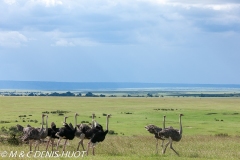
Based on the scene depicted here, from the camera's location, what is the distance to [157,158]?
18.4 meters

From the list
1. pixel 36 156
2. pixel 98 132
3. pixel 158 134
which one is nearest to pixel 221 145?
pixel 158 134

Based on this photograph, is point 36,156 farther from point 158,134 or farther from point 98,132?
point 158,134

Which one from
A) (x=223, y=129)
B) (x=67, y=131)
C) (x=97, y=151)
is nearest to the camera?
(x=67, y=131)

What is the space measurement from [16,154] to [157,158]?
5727 mm

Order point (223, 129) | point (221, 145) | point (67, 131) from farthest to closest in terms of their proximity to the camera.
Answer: point (223, 129), point (221, 145), point (67, 131)

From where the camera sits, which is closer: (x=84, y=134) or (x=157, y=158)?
(x=157, y=158)

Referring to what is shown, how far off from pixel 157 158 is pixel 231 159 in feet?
10.3

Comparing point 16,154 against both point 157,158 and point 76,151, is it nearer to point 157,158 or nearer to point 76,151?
point 76,151

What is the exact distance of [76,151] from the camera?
20.9 m

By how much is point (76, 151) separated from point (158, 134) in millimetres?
4137

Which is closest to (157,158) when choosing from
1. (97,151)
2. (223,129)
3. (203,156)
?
(203,156)

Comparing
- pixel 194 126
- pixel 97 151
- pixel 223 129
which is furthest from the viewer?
pixel 194 126

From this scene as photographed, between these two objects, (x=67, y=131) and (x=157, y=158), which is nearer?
(x=157, y=158)

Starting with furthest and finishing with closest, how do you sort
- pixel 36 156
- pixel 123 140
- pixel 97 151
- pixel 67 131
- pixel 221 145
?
pixel 123 140 → pixel 221 145 → pixel 97 151 → pixel 67 131 → pixel 36 156
